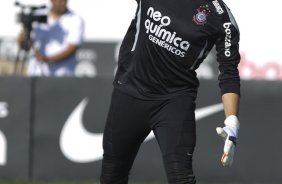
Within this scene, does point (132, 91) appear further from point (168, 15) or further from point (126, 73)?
point (168, 15)

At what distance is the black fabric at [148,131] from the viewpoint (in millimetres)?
6078

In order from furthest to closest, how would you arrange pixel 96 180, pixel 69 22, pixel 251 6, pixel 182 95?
pixel 251 6
pixel 69 22
pixel 96 180
pixel 182 95

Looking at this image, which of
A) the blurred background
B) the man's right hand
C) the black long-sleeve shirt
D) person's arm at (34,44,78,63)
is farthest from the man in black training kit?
the man's right hand

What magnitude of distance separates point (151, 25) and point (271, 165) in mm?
4033

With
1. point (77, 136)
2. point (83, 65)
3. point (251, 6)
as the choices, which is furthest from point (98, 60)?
point (77, 136)

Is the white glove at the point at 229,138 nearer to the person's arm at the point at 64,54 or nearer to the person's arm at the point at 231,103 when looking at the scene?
the person's arm at the point at 231,103

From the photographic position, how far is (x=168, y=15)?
20.5 ft

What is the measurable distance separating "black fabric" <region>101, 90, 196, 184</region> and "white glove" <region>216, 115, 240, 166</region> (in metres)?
0.33

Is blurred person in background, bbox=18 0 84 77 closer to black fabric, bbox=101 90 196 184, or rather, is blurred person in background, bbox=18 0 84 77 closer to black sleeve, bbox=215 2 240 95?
black fabric, bbox=101 90 196 184

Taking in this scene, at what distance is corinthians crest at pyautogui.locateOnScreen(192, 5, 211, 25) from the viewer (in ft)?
20.2

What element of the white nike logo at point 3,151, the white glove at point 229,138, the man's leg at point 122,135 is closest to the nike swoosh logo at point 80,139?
the white nike logo at point 3,151

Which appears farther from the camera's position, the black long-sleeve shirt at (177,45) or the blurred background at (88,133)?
the blurred background at (88,133)

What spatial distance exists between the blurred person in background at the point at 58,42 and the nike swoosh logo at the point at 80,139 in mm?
1477

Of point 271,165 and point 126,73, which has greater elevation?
point 126,73
